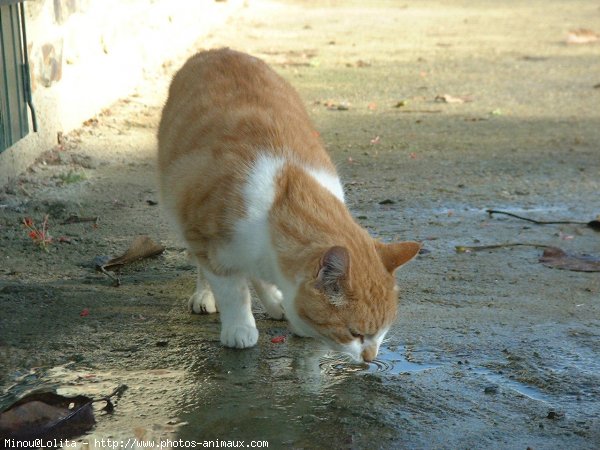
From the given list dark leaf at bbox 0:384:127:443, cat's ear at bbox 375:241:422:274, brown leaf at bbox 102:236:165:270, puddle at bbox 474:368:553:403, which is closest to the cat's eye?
cat's ear at bbox 375:241:422:274

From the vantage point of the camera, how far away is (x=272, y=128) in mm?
3754

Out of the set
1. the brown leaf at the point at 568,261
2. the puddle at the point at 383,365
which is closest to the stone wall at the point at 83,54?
the puddle at the point at 383,365

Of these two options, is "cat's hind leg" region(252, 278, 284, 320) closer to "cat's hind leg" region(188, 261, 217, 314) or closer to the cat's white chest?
"cat's hind leg" region(188, 261, 217, 314)

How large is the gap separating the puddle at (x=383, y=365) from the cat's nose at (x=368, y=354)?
122 mm

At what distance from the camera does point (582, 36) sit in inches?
445

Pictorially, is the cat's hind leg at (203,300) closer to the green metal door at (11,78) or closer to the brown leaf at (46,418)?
the brown leaf at (46,418)

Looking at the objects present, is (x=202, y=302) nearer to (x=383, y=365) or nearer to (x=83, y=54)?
(x=383, y=365)

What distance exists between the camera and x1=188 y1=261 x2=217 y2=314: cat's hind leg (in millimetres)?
3953

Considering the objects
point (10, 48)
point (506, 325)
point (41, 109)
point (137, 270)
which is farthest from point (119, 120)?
point (506, 325)

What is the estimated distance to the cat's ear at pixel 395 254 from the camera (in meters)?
3.30

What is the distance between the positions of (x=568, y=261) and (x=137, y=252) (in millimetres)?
2026

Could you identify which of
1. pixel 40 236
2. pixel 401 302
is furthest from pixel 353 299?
pixel 40 236

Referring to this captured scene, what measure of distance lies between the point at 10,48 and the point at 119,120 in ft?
5.94

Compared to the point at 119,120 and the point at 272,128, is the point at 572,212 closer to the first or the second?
the point at 272,128
